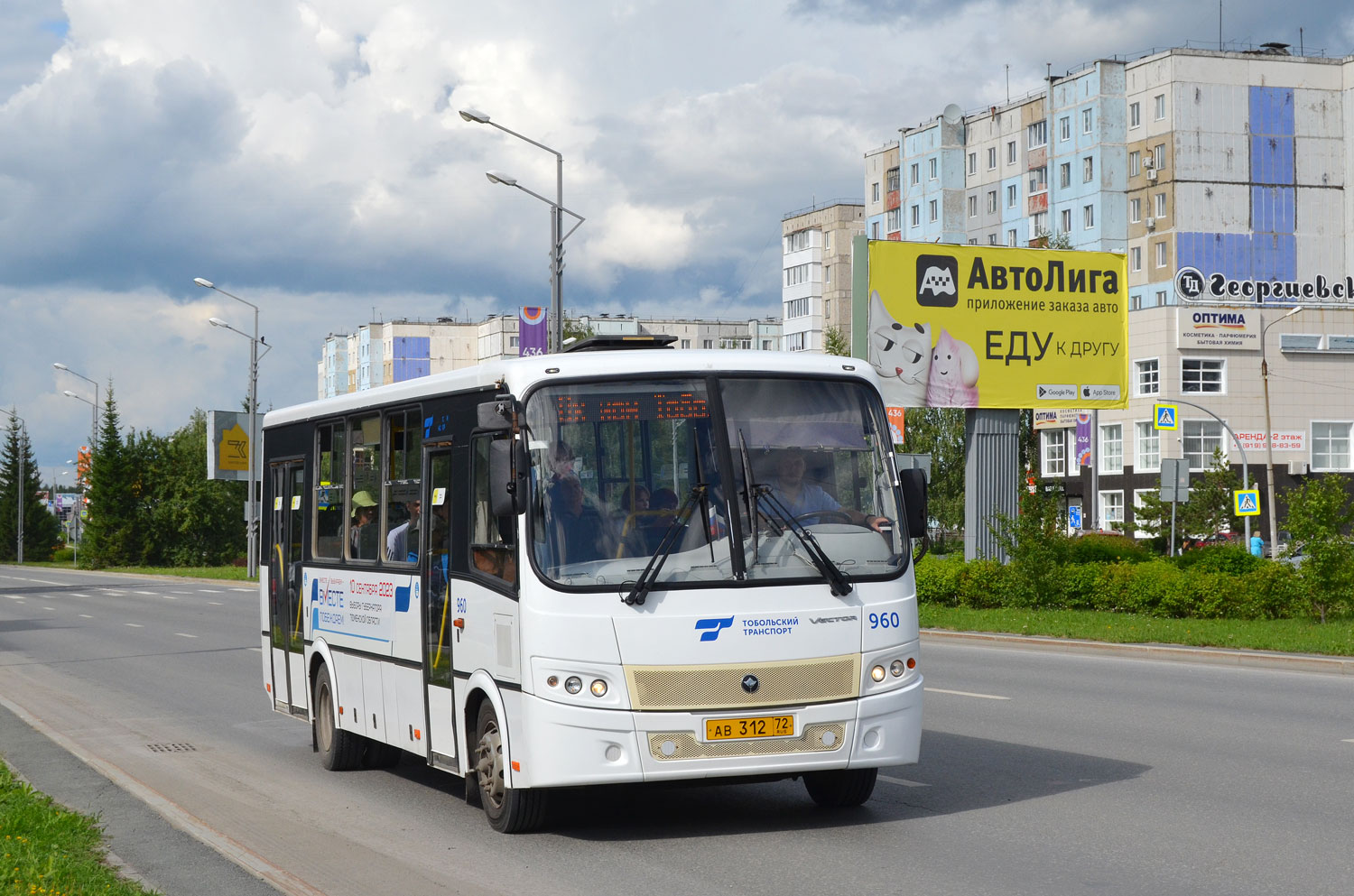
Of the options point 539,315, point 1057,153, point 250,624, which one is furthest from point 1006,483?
point 1057,153

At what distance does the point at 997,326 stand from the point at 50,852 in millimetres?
27127

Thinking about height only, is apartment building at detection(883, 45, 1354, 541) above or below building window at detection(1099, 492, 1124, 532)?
above

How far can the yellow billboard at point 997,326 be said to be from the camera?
107 ft

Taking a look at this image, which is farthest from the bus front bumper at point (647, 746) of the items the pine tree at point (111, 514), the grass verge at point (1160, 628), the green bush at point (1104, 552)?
the pine tree at point (111, 514)

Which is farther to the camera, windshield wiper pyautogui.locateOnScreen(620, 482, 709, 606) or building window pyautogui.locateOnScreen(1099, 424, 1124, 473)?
building window pyautogui.locateOnScreen(1099, 424, 1124, 473)

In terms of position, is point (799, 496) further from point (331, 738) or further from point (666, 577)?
point (331, 738)

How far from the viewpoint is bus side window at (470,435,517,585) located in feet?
29.1

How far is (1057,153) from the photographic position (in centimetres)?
9994

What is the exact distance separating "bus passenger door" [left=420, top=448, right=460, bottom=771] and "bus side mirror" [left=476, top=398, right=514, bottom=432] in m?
0.96

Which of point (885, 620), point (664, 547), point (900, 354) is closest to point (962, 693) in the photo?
point (885, 620)

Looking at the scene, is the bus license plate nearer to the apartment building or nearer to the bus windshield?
the bus windshield

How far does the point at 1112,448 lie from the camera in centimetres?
8538

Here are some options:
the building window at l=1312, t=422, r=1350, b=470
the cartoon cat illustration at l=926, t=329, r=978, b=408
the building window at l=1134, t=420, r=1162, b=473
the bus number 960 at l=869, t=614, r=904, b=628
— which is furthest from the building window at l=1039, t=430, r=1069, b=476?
the bus number 960 at l=869, t=614, r=904, b=628

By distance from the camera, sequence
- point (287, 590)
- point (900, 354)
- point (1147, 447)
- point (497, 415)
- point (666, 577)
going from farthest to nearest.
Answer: point (1147, 447) → point (900, 354) → point (287, 590) → point (497, 415) → point (666, 577)
